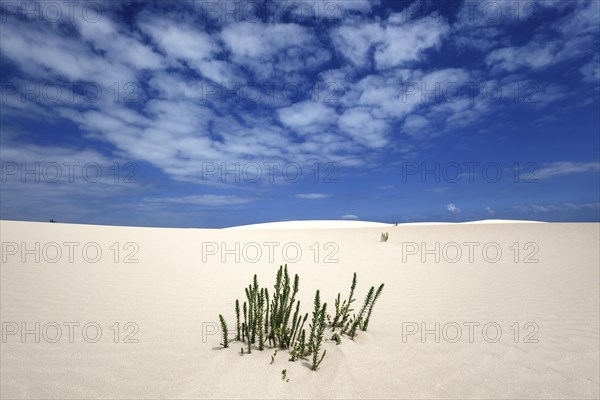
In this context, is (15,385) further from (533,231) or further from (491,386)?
(533,231)

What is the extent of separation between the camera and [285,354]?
3.10 metres

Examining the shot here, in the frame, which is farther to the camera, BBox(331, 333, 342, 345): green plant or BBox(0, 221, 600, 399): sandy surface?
BBox(331, 333, 342, 345): green plant

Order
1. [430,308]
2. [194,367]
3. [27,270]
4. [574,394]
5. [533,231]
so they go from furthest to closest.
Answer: [533,231] < [27,270] < [430,308] < [194,367] < [574,394]

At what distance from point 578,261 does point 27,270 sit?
1457 centimetres

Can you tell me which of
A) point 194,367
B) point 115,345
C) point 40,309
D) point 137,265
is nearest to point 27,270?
point 137,265

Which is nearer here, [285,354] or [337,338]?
[285,354]

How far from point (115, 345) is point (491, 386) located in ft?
12.4

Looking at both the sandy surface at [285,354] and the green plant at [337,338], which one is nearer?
the sandy surface at [285,354]

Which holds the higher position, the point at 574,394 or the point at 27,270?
the point at 27,270

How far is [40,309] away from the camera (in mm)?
4465

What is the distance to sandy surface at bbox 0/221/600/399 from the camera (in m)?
2.65

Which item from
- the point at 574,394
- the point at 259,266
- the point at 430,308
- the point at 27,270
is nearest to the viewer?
the point at 574,394

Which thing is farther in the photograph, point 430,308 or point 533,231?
point 533,231

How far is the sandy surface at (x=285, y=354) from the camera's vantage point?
2654 millimetres
